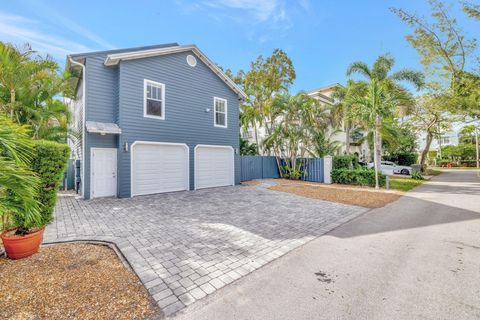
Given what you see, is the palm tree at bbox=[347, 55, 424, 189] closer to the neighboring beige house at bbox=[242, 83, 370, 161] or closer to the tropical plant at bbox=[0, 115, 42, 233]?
the neighboring beige house at bbox=[242, 83, 370, 161]

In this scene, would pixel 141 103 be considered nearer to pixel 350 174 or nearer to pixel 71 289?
pixel 71 289

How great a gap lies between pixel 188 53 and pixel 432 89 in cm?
1761

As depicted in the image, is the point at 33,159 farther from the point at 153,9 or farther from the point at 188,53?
the point at 188,53

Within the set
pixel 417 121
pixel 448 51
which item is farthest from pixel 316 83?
pixel 448 51

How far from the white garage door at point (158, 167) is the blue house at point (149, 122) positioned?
0.13 feet

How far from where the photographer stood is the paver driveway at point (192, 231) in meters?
3.17

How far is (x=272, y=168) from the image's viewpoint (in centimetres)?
1628

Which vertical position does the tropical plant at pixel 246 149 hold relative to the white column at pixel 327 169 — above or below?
above

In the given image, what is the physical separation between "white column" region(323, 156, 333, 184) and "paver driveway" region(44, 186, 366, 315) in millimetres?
5958

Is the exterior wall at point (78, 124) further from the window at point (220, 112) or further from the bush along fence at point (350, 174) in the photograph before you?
the bush along fence at point (350, 174)

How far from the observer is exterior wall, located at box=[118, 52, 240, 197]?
9047 millimetres

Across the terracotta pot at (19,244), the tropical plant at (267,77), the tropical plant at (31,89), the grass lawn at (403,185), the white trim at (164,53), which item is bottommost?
the grass lawn at (403,185)

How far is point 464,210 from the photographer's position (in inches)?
281

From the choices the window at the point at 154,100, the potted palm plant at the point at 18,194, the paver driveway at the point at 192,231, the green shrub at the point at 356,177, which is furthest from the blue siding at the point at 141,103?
the green shrub at the point at 356,177
